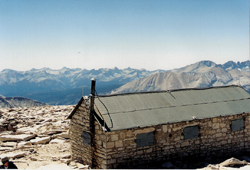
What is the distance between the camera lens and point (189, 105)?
47.5 feet

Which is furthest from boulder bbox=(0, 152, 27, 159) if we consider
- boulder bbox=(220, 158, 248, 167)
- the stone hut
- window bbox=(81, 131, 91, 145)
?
boulder bbox=(220, 158, 248, 167)

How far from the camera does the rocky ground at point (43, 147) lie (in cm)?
1253

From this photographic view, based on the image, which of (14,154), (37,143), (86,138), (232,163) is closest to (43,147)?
(37,143)

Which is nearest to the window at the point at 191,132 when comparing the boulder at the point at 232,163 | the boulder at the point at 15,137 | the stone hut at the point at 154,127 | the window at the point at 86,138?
the stone hut at the point at 154,127

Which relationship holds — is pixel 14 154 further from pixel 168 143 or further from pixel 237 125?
pixel 237 125

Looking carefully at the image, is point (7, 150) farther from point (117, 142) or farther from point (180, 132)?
point (180, 132)

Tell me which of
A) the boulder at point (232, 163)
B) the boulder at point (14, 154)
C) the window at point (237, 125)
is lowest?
the boulder at point (14, 154)

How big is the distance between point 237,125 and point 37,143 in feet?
46.7

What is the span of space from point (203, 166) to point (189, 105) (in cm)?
368

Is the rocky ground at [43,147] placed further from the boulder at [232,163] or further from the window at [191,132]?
the window at [191,132]

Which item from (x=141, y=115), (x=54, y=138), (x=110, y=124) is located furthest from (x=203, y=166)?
(x=54, y=138)

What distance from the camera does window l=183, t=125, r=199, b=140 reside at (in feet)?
43.1

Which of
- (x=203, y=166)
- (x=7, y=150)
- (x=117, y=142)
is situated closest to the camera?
(x=117, y=142)

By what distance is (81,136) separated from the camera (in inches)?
517
